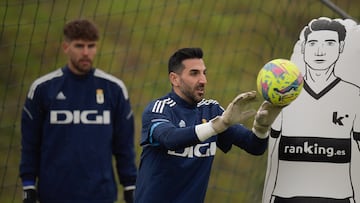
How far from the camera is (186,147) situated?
6.02 meters

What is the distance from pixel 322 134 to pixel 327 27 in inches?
25.0

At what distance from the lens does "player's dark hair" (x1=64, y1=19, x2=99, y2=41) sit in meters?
7.53

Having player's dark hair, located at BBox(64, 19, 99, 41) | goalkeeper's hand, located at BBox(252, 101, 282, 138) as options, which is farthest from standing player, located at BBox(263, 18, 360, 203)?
player's dark hair, located at BBox(64, 19, 99, 41)

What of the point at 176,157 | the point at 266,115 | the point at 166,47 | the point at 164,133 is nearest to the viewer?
the point at 266,115

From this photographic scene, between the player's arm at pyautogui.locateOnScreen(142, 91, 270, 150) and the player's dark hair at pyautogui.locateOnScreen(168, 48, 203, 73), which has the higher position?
the player's dark hair at pyautogui.locateOnScreen(168, 48, 203, 73)

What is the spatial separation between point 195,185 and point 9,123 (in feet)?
12.4

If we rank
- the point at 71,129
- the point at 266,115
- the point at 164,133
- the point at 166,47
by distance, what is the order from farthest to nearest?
the point at 166,47, the point at 71,129, the point at 164,133, the point at 266,115

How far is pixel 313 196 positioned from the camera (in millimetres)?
6262

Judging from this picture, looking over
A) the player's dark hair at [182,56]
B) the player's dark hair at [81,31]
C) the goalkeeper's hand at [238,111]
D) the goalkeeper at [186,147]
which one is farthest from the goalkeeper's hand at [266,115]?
the player's dark hair at [81,31]

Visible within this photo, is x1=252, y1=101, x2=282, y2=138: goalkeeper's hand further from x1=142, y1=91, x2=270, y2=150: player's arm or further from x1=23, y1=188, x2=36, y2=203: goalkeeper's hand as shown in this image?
x1=23, y1=188, x2=36, y2=203: goalkeeper's hand

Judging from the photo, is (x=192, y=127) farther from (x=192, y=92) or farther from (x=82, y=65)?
(x=82, y=65)

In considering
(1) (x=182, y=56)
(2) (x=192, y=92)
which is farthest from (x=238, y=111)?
(1) (x=182, y=56)

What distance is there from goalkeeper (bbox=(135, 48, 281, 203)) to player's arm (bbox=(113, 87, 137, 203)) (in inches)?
51.7

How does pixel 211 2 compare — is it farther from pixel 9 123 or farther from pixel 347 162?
pixel 347 162
